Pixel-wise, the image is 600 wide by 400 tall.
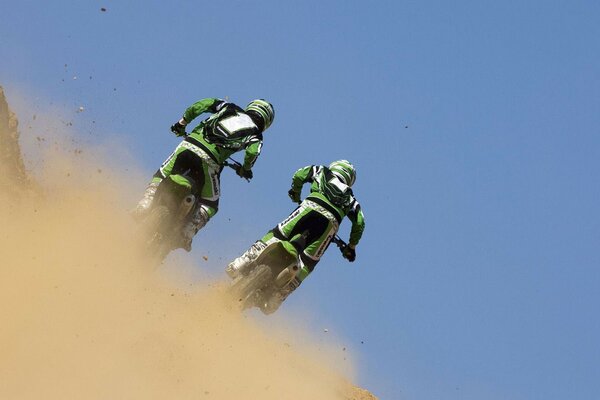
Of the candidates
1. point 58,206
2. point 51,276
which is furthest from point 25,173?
point 51,276

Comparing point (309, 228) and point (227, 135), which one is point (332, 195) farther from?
point (227, 135)

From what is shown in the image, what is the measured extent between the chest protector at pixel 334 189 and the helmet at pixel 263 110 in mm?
1288

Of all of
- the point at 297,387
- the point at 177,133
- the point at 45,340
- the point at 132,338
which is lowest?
the point at 45,340

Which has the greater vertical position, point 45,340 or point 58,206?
point 58,206

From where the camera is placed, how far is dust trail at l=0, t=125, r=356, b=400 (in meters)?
16.9

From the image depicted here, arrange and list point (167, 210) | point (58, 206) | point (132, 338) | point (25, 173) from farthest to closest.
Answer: point (25, 173), point (58, 206), point (167, 210), point (132, 338)

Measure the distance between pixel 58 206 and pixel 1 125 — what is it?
7.69 meters

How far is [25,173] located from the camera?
30.3 meters

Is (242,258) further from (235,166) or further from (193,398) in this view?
(193,398)

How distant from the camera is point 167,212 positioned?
20.7 metres

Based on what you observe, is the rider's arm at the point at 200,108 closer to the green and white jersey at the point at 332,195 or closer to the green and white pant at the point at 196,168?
the green and white pant at the point at 196,168

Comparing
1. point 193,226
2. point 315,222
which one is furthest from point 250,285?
point 315,222

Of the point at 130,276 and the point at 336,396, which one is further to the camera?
the point at 336,396

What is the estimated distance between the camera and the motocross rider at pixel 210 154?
21141mm
